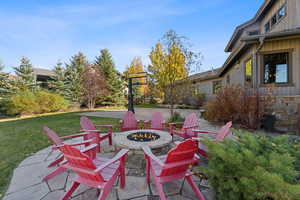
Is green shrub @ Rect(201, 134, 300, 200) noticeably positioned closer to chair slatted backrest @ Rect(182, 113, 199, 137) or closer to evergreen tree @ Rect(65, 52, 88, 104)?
chair slatted backrest @ Rect(182, 113, 199, 137)

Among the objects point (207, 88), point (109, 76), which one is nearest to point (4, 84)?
point (109, 76)

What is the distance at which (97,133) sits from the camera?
10.8 feet

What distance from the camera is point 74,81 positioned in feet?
50.2

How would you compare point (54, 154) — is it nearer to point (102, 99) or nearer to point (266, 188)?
point (266, 188)

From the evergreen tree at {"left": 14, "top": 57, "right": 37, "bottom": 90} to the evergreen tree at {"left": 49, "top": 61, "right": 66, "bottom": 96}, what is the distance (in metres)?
1.61

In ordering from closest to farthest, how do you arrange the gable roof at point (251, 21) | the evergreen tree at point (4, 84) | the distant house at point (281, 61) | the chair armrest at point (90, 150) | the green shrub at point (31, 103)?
1. the chair armrest at point (90, 150)
2. the distant house at point (281, 61)
3. the gable roof at point (251, 21)
4. the green shrub at point (31, 103)
5. the evergreen tree at point (4, 84)

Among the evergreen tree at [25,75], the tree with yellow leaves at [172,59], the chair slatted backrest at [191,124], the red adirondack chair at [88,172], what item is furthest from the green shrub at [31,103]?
the chair slatted backrest at [191,124]

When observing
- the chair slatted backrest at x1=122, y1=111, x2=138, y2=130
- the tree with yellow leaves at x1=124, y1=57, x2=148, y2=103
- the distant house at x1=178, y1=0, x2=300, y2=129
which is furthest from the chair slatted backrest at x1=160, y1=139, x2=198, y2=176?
the tree with yellow leaves at x1=124, y1=57, x2=148, y2=103

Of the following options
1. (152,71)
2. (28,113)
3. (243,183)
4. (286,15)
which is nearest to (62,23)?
(152,71)

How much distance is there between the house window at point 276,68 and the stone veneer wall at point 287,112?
2.81ft

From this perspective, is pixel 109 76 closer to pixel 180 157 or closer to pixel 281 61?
pixel 281 61

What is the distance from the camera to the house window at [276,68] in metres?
5.55

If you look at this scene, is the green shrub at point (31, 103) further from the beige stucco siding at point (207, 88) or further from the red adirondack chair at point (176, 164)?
the beige stucco siding at point (207, 88)

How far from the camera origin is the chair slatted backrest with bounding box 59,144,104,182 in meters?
1.59
